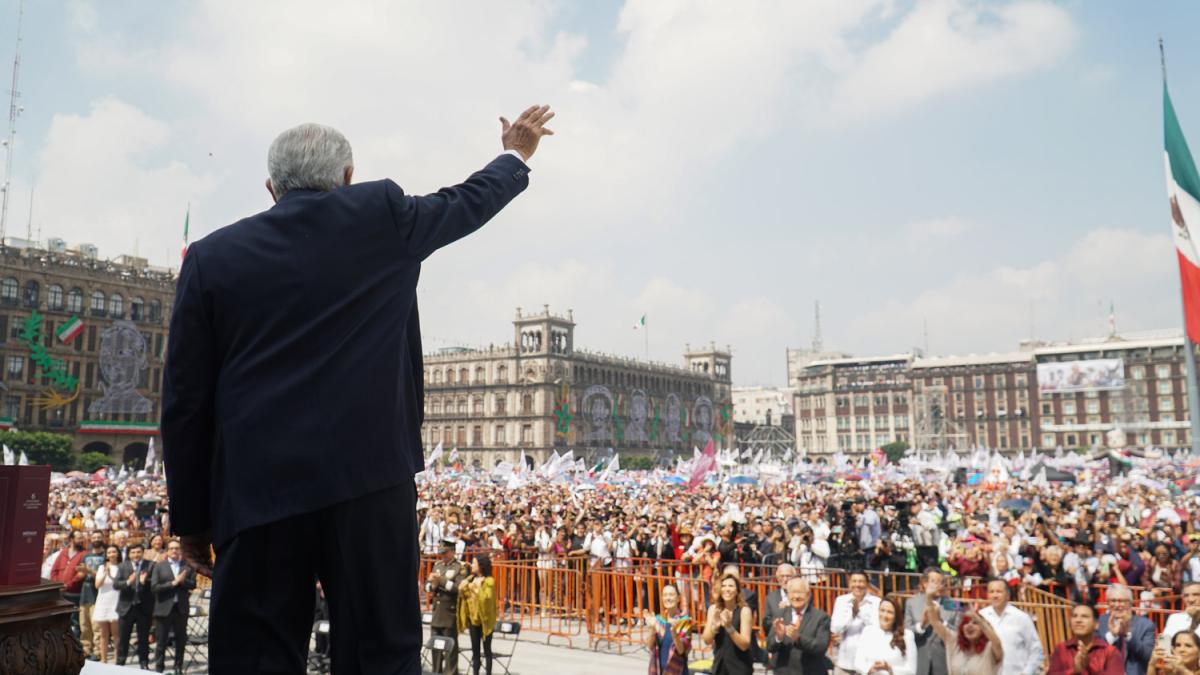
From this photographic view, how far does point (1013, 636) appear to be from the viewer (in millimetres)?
6922

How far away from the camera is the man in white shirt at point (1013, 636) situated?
269 inches

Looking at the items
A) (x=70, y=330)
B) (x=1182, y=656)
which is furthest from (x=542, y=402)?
(x=1182, y=656)

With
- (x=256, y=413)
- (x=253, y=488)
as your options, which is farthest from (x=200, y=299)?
(x=253, y=488)

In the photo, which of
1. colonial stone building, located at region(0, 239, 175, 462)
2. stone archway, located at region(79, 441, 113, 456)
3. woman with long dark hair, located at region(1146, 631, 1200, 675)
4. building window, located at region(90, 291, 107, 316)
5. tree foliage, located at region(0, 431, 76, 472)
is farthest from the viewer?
building window, located at region(90, 291, 107, 316)

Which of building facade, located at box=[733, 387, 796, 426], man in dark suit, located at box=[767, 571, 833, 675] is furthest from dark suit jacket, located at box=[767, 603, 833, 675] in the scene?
building facade, located at box=[733, 387, 796, 426]

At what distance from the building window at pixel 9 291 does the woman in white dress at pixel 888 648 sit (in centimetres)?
5934

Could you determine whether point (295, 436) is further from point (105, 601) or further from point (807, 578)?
point (807, 578)

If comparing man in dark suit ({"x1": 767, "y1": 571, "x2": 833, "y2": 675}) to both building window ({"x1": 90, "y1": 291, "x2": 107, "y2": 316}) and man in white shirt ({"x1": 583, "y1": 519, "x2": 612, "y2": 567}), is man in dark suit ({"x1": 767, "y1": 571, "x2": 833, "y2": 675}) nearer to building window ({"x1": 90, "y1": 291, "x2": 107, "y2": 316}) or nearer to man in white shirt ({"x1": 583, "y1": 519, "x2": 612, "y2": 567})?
man in white shirt ({"x1": 583, "y1": 519, "x2": 612, "y2": 567})

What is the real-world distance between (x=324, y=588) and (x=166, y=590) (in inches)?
390

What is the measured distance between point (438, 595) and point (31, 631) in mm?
8346

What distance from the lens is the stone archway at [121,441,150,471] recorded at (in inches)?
2227

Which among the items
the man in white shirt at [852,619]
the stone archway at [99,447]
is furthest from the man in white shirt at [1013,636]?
the stone archway at [99,447]

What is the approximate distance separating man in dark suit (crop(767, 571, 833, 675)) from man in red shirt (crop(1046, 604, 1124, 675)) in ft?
5.64

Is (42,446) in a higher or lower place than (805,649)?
higher
